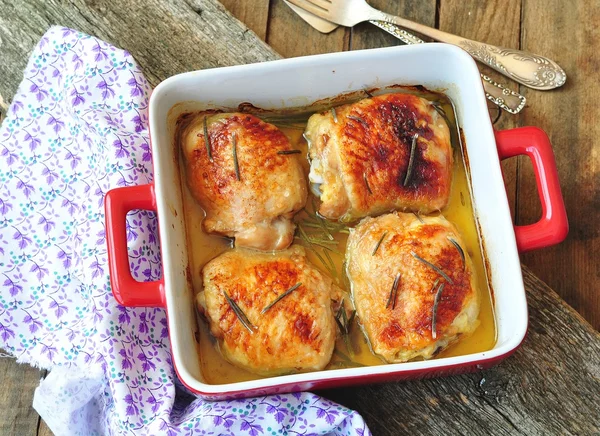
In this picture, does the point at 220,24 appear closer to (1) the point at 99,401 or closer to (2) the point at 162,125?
(2) the point at 162,125

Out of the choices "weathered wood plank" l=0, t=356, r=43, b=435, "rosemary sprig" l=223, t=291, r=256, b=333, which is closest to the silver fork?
"rosemary sprig" l=223, t=291, r=256, b=333

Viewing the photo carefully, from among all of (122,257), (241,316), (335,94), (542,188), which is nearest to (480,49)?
(335,94)

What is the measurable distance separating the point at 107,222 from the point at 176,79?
42 centimetres

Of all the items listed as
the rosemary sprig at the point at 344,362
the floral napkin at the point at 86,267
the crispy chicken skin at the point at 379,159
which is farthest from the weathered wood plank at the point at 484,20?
the rosemary sprig at the point at 344,362

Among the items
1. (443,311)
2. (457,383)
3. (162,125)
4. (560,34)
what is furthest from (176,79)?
(560,34)

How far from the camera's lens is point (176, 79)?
191cm

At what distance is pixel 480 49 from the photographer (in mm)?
2352

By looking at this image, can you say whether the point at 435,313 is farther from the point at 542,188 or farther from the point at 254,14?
the point at 254,14

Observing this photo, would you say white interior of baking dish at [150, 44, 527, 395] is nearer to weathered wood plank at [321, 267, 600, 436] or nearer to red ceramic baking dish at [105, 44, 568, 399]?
red ceramic baking dish at [105, 44, 568, 399]

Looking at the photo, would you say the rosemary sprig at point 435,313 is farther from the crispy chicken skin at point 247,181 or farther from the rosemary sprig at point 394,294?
the crispy chicken skin at point 247,181

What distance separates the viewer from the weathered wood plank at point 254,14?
243cm

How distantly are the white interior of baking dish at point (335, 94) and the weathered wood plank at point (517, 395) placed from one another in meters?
0.20

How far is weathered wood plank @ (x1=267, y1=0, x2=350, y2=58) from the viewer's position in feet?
7.89

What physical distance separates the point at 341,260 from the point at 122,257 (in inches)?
23.7
